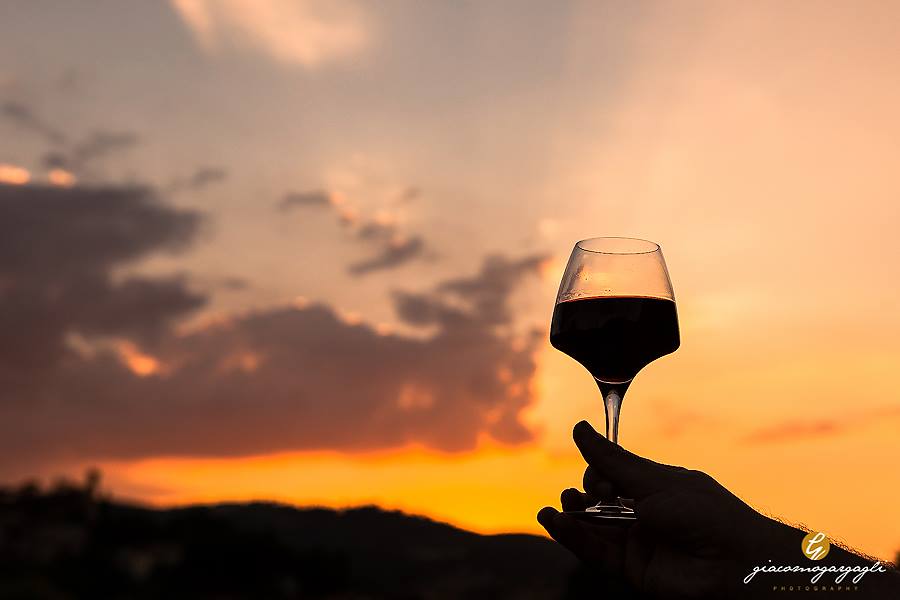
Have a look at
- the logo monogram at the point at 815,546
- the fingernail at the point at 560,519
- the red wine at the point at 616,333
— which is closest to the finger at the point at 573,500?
the fingernail at the point at 560,519

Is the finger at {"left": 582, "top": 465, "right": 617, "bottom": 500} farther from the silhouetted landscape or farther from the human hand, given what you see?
the silhouetted landscape

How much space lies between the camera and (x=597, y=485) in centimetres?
276

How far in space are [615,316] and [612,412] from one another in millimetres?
338

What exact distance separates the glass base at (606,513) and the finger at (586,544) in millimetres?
82

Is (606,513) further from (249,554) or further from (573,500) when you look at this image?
(249,554)

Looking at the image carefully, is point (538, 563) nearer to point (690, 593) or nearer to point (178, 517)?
point (690, 593)

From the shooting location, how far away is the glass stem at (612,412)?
267cm

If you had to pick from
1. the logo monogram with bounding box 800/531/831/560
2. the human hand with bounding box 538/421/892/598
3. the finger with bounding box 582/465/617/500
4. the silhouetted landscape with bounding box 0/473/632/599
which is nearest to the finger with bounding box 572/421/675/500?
the human hand with bounding box 538/421/892/598

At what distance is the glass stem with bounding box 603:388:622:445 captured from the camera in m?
2.67

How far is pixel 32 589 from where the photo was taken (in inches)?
870

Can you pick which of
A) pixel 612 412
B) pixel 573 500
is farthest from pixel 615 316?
pixel 573 500

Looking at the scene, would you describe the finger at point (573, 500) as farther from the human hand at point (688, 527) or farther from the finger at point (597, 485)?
the human hand at point (688, 527)

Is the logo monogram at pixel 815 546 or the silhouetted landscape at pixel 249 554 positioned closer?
the logo monogram at pixel 815 546

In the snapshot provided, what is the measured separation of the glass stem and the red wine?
5 centimetres
